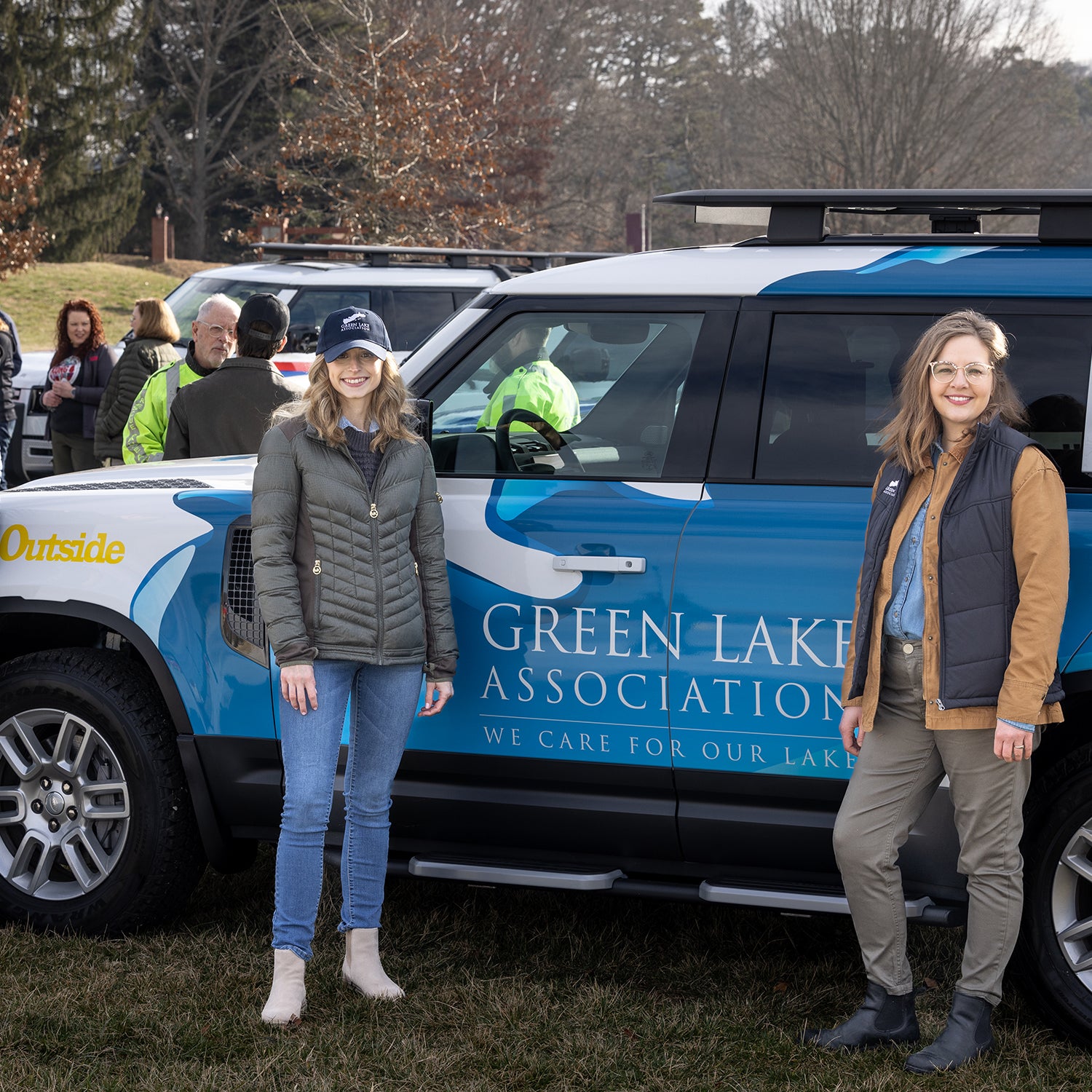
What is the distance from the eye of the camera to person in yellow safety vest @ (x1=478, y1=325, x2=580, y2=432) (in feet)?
12.8

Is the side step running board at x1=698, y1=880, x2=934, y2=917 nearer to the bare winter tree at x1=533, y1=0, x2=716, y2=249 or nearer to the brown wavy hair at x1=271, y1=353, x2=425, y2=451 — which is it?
the brown wavy hair at x1=271, y1=353, x2=425, y2=451

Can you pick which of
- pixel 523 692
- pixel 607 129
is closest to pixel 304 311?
pixel 523 692

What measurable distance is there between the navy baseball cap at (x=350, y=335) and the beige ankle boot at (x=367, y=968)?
1587 millimetres

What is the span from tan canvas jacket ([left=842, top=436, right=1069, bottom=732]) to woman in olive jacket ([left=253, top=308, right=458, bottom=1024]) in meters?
1.12

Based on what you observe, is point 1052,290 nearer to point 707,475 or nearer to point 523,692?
point 707,475

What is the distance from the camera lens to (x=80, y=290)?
3219 cm

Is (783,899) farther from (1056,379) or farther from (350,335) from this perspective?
(350,335)

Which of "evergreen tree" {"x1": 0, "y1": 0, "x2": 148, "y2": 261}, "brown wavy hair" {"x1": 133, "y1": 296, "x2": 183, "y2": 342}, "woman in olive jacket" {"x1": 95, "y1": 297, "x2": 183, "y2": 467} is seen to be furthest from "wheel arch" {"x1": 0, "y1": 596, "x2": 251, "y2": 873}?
"evergreen tree" {"x1": 0, "y1": 0, "x2": 148, "y2": 261}

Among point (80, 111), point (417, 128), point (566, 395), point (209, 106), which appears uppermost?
point (209, 106)

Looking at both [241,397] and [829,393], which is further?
[241,397]

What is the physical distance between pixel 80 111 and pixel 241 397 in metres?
36.8

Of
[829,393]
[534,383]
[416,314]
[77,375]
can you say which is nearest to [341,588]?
[534,383]

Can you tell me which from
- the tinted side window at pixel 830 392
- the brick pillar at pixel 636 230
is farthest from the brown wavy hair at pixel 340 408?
the brick pillar at pixel 636 230

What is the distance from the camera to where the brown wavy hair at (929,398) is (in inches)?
127
